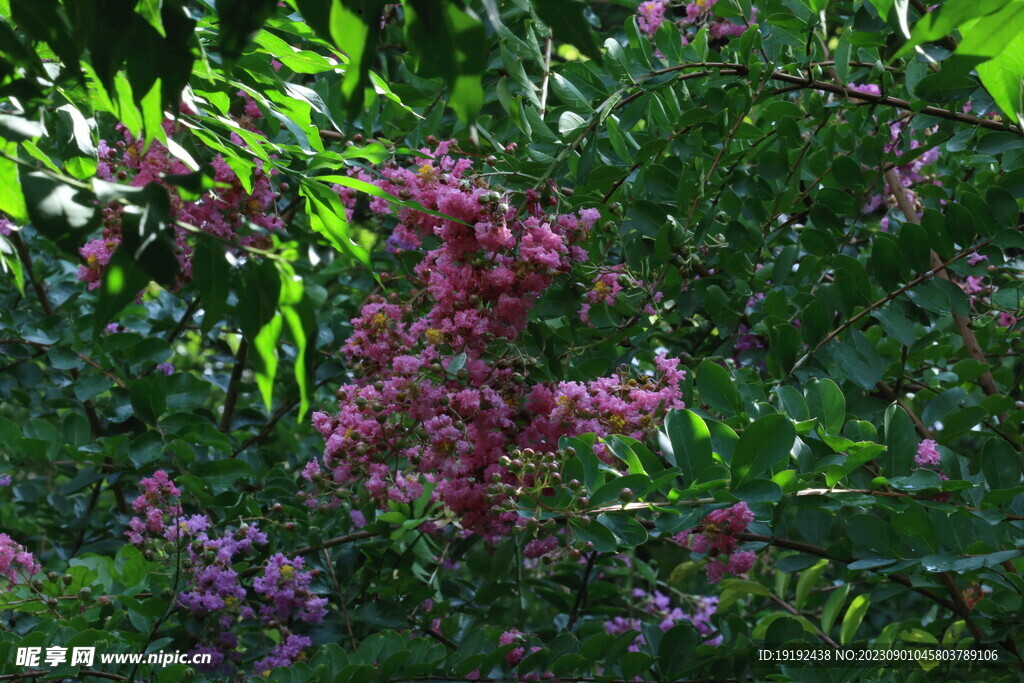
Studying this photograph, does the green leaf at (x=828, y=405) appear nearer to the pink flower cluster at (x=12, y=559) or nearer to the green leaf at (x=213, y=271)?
the green leaf at (x=213, y=271)

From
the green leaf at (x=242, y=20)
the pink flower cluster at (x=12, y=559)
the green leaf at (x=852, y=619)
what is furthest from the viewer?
the green leaf at (x=852, y=619)

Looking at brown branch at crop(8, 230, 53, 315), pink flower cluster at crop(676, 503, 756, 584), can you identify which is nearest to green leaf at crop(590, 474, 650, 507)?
pink flower cluster at crop(676, 503, 756, 584)

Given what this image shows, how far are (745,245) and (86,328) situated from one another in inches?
54.7

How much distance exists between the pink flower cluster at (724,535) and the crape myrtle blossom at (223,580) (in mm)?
746

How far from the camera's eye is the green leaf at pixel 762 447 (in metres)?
1.12

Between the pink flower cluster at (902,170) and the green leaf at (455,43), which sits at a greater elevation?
the pink flower cluster at (902,170)

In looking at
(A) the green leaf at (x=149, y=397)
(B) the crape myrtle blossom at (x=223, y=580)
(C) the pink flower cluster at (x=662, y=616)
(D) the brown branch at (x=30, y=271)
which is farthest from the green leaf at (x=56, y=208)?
(C) the pink flower cluster at (x=662, y=616)

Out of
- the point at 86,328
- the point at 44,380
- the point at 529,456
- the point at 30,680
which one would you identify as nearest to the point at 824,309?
the point at 529,456

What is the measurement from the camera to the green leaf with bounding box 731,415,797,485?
3.69 feet

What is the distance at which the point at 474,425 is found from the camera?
143 centimetres

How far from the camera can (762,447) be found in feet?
3.73

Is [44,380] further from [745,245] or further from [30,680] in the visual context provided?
[745,245]

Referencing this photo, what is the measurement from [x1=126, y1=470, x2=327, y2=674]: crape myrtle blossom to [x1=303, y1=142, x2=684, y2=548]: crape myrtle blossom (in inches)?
11.9

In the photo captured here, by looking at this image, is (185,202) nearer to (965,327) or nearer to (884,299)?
(884,299)
